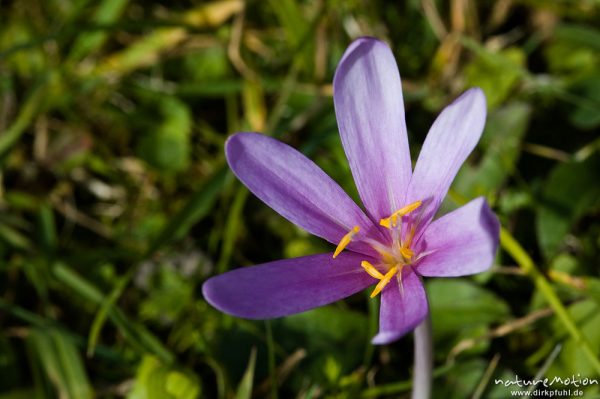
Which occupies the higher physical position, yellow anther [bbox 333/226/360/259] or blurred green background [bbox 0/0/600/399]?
yellow anther [bbox 333/226/360/259]

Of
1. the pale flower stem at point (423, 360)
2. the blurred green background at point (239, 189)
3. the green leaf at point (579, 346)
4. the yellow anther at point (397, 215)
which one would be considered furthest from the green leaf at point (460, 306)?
the yellow anther at point (397, 215)

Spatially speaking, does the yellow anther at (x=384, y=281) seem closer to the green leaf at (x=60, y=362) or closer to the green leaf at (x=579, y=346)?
the green leaf at (x=579, y=346)

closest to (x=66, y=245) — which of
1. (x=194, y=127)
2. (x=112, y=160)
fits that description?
(x=112, y=160)

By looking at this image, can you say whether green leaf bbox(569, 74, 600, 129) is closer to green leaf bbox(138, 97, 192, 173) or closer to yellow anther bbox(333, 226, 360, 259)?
yellow anther bbox(333, 226, 360, 259)

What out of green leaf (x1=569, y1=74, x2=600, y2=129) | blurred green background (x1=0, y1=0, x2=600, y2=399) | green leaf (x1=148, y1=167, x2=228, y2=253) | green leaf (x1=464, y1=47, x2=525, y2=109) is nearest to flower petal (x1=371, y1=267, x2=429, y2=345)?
blurred green background (x1=0, y1=0, x2=600, y2=399)

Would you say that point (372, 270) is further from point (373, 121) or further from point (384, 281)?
point (373, 121)

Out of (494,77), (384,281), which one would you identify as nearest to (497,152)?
(494,77)
